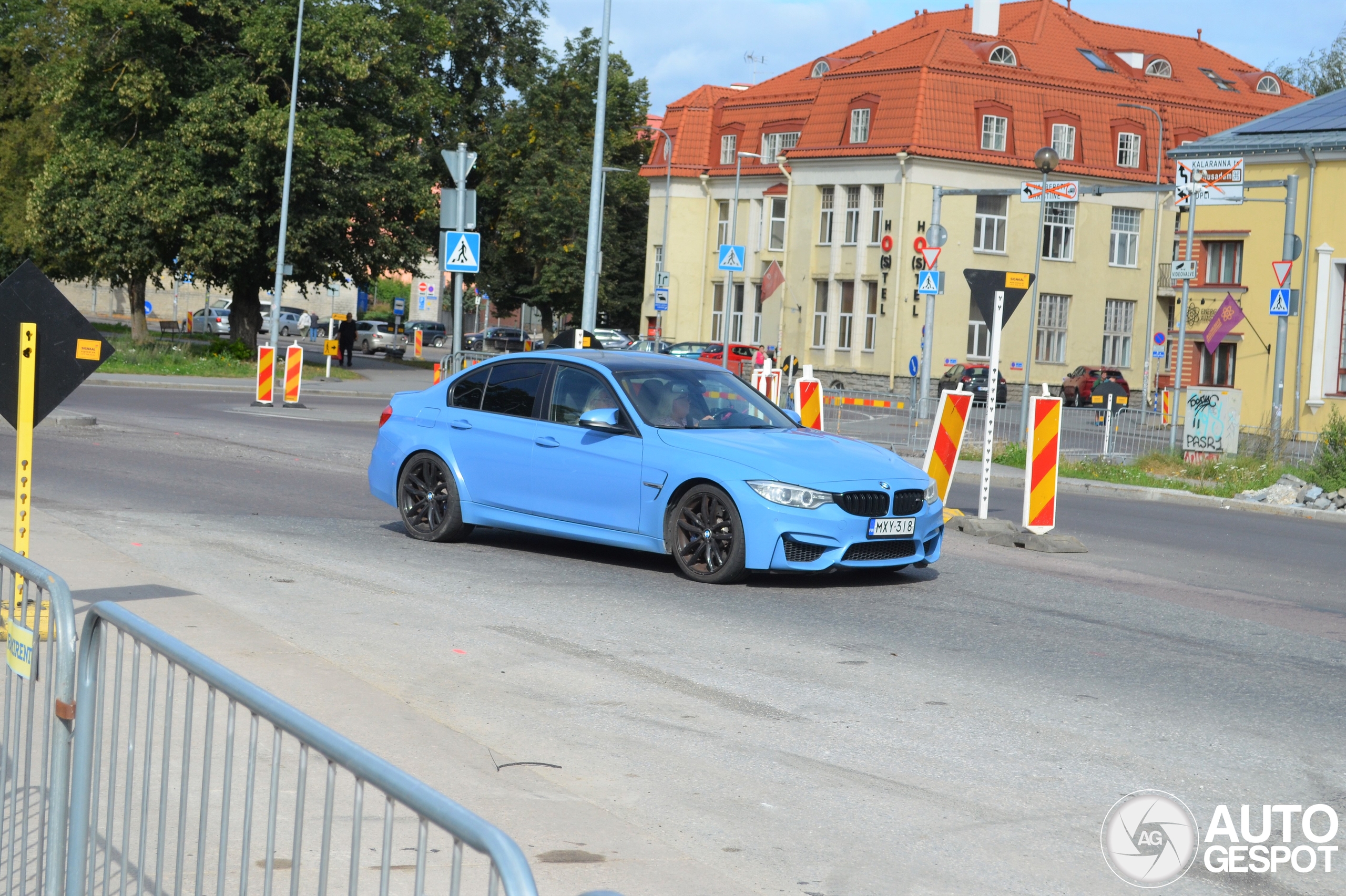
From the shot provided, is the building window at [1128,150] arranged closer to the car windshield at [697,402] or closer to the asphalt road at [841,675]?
the asphalt road at [841,675]

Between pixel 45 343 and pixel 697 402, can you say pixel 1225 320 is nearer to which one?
pixel 697 402

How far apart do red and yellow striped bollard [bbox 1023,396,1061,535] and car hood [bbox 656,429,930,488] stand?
3150 mm

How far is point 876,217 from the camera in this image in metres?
58.8

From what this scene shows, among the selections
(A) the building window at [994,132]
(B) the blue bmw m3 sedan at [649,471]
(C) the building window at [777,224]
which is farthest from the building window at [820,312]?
(B) the blue bmw m3 sedan at [649,471]

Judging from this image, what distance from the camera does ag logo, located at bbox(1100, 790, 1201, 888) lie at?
191 inches

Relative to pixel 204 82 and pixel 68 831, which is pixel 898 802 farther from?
pixel 204 82

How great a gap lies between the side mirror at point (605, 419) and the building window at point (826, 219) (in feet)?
167

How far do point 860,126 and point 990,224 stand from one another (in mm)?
6516

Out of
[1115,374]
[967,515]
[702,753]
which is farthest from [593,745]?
[1115,374]

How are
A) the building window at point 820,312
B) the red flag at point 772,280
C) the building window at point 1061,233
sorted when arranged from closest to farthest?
the red flag at point 772,280
the building window at point 1061,233
the building window at point 820,312

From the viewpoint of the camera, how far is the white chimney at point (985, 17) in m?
62.3

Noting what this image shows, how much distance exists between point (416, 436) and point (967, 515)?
6.11 metres

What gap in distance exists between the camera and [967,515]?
1532 cm

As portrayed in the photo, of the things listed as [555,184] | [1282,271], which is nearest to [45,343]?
[1282,271]
